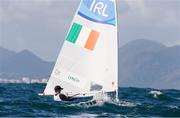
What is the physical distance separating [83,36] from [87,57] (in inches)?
56.3

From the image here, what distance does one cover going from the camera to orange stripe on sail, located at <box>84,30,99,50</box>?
38.8 meters

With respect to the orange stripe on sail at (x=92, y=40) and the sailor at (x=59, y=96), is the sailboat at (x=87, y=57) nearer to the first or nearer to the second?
the orange stripe on sail at (x=92, y=40)

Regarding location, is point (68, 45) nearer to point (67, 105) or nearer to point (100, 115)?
point (67, 105)

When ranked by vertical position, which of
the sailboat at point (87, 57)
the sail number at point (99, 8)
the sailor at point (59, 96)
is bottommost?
the sailor at point (59, 96)

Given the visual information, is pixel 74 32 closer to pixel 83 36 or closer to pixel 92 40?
pixel 83 36

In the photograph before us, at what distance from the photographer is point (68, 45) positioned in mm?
39156

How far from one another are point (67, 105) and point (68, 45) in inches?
158

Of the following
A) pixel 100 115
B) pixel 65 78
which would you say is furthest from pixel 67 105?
pixel 100 115

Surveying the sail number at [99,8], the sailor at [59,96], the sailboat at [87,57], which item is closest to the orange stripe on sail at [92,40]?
the sailboat at [87,57]

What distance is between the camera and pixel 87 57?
3903cm

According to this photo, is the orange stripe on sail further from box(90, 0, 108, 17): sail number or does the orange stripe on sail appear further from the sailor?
the sailor

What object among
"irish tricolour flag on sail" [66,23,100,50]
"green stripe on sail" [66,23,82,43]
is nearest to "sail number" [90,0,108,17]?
"irish tricolour flag on sail" [66,23,100,50]

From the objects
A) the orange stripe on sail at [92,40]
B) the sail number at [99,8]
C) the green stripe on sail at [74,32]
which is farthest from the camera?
the green stripe on sail at [74,32]

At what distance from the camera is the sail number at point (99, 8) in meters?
38.1
